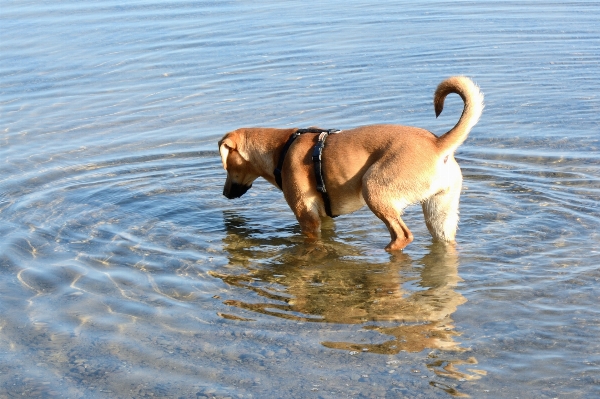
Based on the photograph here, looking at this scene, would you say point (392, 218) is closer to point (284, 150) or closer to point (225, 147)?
point (284, 150)

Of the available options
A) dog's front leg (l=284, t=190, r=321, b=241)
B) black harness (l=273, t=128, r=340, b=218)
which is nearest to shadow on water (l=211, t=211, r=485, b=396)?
dog's front leg (l=284, t=190, r=321, b=241)

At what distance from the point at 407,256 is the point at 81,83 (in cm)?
820

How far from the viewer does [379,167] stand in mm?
6828

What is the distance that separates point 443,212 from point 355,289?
3.89ft

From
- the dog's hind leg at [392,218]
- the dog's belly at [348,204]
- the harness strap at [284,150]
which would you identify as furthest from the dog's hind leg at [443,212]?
the harness strap at [284,150]

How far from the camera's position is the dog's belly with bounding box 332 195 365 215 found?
24.1 feet

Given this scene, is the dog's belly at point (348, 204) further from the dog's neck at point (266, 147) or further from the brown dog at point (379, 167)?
the dog's neck at point (266, 147)

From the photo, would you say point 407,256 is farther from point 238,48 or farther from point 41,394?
point 238,48

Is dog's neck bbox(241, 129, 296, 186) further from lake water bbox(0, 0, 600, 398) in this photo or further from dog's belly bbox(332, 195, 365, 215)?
dog's belly bbox(332, 195, 365, 215)

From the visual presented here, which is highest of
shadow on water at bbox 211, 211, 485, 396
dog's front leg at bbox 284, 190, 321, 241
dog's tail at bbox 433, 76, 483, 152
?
dog's tail at bbox 433, 76, 483, 152

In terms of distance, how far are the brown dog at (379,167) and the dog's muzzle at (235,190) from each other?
0.98 feet

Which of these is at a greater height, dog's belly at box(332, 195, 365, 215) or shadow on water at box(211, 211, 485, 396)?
dog's belly at box(332, 195, 365, 215)

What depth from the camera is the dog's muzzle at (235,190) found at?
8.38 m

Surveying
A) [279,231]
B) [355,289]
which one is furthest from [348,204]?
[355,289]
